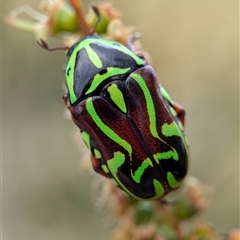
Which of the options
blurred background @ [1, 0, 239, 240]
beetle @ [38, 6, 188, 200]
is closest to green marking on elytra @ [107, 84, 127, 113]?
beetle @ [38, 6, 188, 200]

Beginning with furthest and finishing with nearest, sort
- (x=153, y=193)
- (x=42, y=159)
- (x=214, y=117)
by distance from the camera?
(x=42, y=159) → (x=214, y=117) → (x=153, y=193)

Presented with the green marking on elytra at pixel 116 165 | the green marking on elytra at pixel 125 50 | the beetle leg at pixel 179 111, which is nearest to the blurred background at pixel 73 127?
the beetle leg at pixel 179 111

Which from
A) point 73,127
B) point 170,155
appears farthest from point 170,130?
point 73,127

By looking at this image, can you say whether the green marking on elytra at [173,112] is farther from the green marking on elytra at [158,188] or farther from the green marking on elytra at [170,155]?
the green marking on elytra at [158,188]

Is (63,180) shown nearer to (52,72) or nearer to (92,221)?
(92,221)

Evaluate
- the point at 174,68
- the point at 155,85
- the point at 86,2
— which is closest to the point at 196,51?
the point at 174,68

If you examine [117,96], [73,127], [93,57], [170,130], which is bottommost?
[170,130]

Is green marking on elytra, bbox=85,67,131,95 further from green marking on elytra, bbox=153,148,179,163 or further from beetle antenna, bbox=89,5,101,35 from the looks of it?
green marking on elytra, bbox=153,148,179,163

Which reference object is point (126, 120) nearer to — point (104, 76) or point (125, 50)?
point (104, 76)
